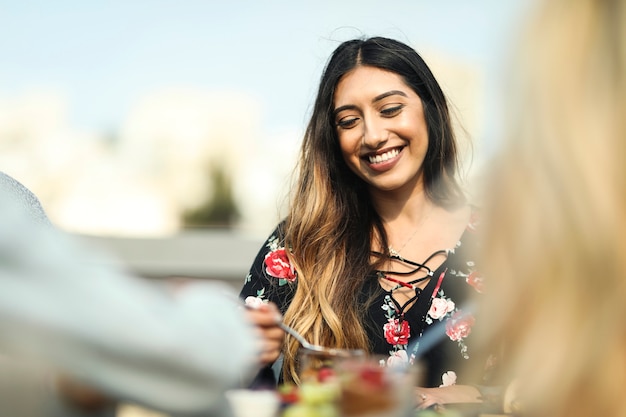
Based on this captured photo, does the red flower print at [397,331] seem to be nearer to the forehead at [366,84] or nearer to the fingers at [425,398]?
the fingers at [425,398]

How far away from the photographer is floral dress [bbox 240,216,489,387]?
6.92ft

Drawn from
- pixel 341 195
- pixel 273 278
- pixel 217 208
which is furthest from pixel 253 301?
pixel 217 208

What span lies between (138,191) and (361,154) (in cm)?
347

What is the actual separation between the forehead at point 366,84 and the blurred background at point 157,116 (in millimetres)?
3140

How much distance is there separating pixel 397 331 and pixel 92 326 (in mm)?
1449

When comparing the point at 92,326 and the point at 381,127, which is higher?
the point at 381,127

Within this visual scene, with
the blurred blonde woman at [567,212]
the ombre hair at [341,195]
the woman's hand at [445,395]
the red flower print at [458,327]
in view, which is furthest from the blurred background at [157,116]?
the blurred blonde woman at [567,212]

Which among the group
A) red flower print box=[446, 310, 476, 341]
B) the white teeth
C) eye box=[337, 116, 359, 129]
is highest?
eye box=[337, 116, 359, 129]

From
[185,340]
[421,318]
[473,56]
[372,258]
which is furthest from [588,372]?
[473,56]

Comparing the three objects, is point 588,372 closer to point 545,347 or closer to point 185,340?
point 545,347

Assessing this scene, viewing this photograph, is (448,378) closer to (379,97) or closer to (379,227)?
(379,227)

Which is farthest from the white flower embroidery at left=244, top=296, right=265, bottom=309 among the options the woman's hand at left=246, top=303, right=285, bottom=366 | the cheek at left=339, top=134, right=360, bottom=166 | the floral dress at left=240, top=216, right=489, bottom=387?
the woman's hand at left=246, top=303, right=285, bottom=366

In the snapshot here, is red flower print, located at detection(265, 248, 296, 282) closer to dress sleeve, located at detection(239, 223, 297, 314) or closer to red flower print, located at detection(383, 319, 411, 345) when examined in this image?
dress sleeve, located at detection(239, 223, 297, 314)

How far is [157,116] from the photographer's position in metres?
5.64
